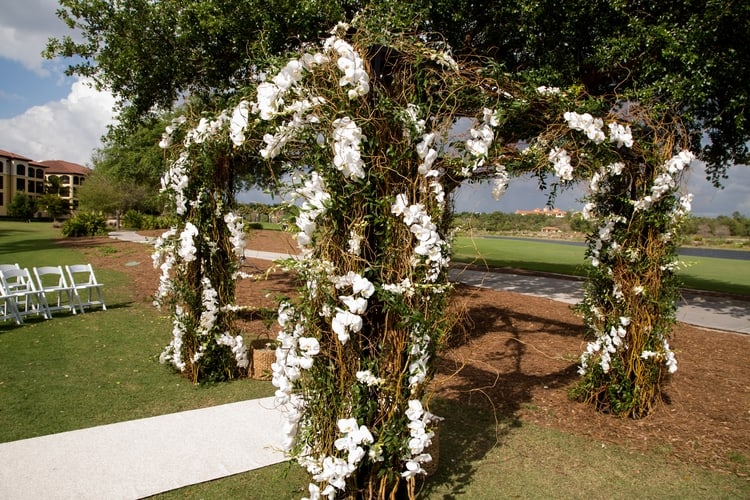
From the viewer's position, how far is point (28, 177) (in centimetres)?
8275

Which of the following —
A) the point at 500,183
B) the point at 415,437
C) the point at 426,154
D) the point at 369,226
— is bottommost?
the point at 415,437

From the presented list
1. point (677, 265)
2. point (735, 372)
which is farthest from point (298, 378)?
point (735, 372)

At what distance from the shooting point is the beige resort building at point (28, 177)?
7625 cm

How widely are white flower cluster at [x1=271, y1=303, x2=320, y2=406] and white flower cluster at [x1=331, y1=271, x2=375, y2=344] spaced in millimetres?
189

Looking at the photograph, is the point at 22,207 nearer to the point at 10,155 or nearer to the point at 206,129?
the point at 10,155

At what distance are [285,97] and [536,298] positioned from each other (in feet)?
32.3

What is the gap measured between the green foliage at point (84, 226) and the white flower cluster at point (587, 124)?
101 feet

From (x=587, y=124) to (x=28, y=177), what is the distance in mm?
99566

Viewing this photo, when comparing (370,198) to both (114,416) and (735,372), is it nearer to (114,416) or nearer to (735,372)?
(114,416)

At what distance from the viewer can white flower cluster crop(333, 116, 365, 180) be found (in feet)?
9.38

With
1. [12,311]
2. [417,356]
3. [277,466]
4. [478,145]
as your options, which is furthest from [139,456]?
[12,311]

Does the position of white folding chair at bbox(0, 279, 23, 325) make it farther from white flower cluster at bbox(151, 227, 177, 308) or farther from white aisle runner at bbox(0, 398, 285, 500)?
white aisle runner at bbox(0, 398, 285, 500)

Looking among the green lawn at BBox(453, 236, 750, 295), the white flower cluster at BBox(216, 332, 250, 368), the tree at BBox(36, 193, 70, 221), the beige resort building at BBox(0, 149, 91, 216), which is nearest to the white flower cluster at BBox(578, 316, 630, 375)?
the green lawn at BBox(453, 236, 750, 295)

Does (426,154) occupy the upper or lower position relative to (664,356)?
upper
